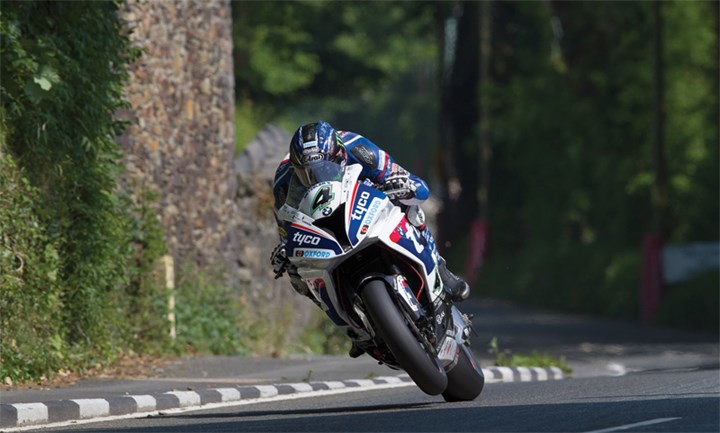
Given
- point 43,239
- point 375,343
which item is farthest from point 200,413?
point 43,239

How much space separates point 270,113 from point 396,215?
44.3 meters

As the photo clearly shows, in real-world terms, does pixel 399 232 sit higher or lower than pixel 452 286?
higher

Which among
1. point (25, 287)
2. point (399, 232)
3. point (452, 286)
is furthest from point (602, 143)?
point (399, 232)

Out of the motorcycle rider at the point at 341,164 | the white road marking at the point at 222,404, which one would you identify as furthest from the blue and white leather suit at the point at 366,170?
the white road marking at the point at 222,404

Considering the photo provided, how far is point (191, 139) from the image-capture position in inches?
775

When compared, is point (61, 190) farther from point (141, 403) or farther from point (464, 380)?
point (464, 380)

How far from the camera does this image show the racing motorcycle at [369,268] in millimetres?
11812

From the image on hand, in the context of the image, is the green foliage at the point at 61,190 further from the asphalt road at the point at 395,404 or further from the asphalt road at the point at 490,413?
the asphalt road at the point at 490,413

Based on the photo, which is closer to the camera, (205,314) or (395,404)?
(395,404)

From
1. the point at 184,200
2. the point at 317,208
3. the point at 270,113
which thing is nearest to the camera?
the point at 317,208

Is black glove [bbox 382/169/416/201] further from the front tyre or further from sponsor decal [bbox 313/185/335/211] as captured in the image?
the front tyre

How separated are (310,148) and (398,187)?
0.76 m

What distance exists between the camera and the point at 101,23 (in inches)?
637

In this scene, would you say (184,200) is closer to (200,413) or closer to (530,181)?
(200,413)
